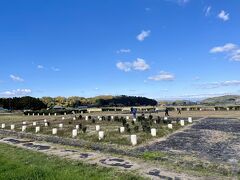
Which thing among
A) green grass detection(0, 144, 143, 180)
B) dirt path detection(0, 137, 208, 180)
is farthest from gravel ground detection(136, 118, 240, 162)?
green grass detection(0, 144, 143, 180)

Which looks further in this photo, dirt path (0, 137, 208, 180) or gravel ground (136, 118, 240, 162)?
gravel ground (136, 118, 240, 162)

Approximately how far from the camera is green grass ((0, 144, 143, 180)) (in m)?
13.3

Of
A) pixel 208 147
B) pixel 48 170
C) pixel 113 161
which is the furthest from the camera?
pixel 208 147

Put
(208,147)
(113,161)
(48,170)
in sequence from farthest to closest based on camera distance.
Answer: (208,147) < (113,161) < (48,170)

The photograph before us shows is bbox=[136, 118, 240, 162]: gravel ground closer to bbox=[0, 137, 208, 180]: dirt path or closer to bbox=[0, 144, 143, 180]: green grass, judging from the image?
bbox=[0, 137, 208, 180]: dirt path

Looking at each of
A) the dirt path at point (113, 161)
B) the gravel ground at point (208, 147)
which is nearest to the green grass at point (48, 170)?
the dirt path at point (113, 161)

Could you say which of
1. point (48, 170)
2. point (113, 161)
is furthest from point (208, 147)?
point (48, 170)

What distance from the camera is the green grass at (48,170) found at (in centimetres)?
1329

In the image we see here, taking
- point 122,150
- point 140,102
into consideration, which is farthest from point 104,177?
point 140,102

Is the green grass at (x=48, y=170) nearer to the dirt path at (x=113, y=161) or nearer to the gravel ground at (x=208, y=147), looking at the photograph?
the dirt path at (x=113, y=161)

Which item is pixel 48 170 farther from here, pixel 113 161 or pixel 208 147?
Result: pixel 208 147

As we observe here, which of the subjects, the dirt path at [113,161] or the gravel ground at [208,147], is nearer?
the dirt path at [113,161]

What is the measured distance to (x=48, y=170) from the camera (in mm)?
14430

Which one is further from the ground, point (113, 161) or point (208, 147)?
point (208, 147)
